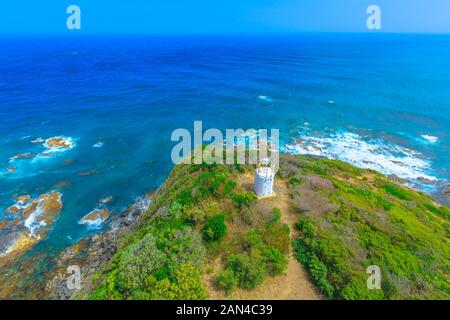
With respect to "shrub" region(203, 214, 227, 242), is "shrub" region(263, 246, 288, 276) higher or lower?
lower

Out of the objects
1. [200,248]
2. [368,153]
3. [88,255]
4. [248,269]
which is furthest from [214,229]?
[368,153]

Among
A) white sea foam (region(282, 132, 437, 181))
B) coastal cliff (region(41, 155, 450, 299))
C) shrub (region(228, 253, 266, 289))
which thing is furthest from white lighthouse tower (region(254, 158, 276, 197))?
white sea foam (region(282, 132, 437, 181))

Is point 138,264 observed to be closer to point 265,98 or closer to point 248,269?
point 248,269

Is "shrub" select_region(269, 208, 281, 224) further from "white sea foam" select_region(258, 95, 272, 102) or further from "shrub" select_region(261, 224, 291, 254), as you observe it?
"white sea foam" select_region(258, 95, 272, 102)

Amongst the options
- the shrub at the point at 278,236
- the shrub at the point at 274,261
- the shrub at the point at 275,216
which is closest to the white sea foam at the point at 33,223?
the shrub at the point at 278,236

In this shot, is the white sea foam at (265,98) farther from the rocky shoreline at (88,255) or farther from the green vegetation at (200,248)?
the green vegetation at (200,248)

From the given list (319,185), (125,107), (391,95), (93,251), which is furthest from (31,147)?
(391,95)
